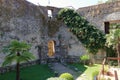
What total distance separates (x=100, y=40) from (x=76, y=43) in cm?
289

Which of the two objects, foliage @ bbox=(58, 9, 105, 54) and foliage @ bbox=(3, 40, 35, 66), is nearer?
foliage @ bbox=(3, 40, 35, 66)

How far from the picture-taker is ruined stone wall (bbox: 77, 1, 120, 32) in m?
21.3

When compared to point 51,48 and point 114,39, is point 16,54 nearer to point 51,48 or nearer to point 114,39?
point 114,39

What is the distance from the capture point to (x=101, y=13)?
22125 millimetres

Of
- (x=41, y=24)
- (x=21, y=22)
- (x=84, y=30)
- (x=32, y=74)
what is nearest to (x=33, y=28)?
(x=41, y=24)

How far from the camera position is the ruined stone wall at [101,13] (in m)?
21.3

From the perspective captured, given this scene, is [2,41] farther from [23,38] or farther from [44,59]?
[44,59]

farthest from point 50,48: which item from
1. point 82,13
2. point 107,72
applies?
point 107,72

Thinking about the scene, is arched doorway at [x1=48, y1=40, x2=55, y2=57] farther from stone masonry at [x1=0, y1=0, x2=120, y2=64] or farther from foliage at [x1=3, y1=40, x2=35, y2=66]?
foliage at [x1=3, y1=40, x2=35, y2=66]

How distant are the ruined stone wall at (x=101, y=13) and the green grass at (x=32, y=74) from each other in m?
7.35

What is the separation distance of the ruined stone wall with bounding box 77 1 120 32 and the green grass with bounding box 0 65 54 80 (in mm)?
7348

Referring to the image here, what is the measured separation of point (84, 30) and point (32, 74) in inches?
316

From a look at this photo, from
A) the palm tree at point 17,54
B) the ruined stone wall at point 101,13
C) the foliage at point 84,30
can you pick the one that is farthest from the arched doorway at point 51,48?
the palm tree at point 17,54

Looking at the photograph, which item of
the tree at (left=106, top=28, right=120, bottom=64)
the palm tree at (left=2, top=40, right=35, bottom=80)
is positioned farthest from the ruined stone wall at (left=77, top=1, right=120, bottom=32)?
the palm tree at (left=2, top=40, right=35, bottom=80)
